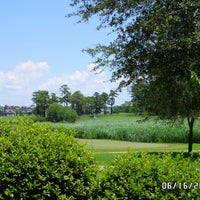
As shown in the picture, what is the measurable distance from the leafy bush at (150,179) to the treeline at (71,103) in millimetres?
52678

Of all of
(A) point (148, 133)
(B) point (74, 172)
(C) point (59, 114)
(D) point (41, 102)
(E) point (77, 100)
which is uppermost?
(E) point (77, 100)

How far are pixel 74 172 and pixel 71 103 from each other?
8557 cm

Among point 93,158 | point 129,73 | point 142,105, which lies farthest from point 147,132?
point 93,158

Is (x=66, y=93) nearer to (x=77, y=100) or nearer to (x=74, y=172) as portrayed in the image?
(x=77, y=100)

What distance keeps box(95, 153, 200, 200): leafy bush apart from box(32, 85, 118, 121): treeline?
5268 cm

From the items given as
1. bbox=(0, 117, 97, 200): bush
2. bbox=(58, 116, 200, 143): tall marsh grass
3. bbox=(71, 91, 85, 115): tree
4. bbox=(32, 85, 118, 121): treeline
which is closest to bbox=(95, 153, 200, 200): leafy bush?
bbox=(0, 117, 97, 200): bush

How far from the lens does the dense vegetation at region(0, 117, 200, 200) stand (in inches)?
185

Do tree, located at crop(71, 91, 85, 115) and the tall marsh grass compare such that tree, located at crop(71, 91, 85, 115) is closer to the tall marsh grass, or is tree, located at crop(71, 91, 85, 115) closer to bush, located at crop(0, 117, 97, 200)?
the tall marsh grass

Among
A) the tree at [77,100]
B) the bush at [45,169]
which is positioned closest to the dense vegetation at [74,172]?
the bush at [45,169]

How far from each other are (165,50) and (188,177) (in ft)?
12.8

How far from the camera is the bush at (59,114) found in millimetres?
59594

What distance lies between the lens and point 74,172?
5648mm

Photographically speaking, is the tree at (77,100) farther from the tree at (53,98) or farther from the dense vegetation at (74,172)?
the dense vegetation at (74,172)

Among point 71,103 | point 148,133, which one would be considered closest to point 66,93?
point 71,103
